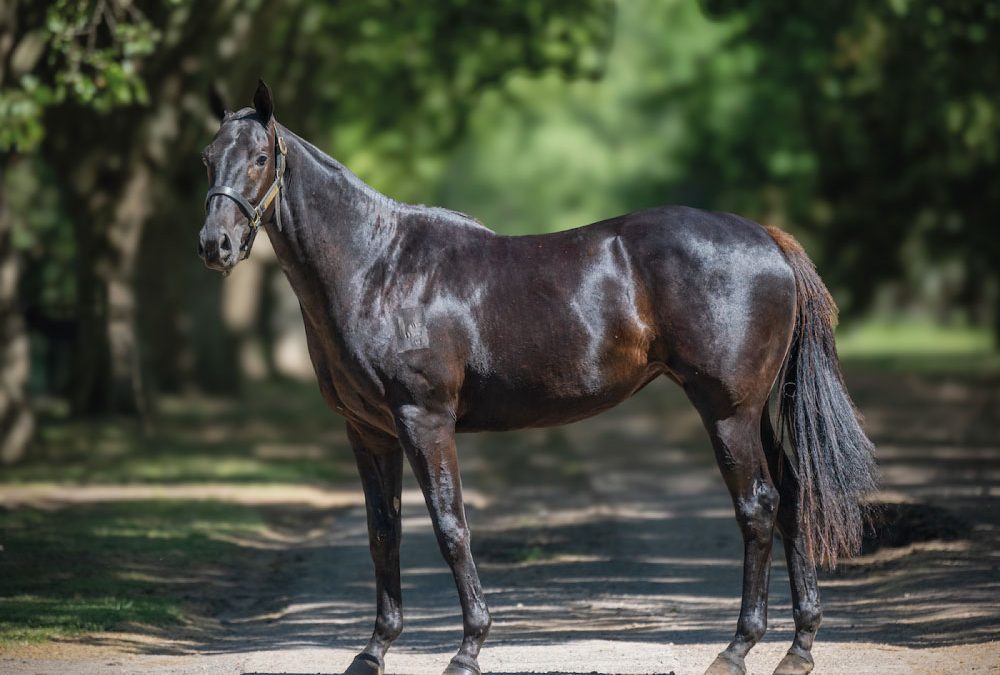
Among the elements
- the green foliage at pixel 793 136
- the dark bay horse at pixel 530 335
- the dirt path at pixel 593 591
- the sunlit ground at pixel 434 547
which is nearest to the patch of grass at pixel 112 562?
the sunlit ground at pixel 434 547

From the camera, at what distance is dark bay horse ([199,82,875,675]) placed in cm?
742

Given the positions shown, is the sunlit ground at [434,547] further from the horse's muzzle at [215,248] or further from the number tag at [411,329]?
the horse's muzzle at [215,248]

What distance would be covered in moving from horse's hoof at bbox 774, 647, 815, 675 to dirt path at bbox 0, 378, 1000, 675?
14 centimetres

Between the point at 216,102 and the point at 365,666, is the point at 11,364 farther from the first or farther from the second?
the point at 365,666

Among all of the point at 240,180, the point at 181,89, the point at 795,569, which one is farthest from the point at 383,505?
the point at 181,89

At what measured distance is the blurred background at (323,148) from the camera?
1784 centimetres

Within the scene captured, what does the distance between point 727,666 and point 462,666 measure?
1.36 metres

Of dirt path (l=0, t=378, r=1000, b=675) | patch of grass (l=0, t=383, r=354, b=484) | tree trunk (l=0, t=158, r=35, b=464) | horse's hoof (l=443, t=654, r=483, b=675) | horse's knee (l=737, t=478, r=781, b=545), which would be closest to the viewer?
horse's hoof (l=443, t=654, r=483, b=675)

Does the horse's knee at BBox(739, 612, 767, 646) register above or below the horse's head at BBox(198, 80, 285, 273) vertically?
below

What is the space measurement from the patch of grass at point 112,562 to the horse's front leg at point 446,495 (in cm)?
281

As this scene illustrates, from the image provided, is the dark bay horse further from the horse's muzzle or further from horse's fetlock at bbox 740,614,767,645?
the horse's muzzle

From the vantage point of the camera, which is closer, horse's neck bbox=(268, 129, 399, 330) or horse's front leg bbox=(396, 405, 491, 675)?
horse's front leg bbox=(396, 405, 491, 675)

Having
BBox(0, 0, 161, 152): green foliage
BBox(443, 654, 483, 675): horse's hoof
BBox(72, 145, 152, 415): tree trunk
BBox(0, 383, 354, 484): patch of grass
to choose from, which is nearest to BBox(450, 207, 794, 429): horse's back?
BBox(443, 654, 483, 675): horse's hoof

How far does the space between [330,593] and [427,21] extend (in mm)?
18227
